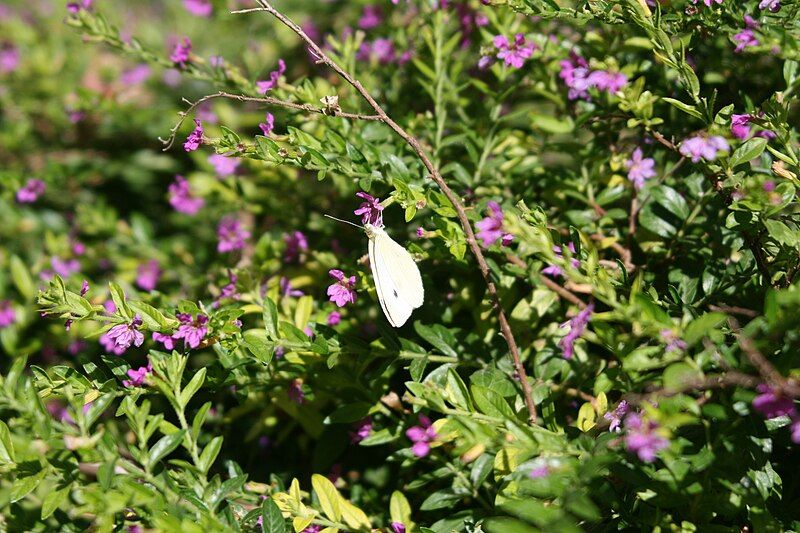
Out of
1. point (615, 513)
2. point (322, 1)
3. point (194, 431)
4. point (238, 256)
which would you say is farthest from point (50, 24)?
point (615, 513)

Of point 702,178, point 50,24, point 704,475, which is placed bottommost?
point 50,24

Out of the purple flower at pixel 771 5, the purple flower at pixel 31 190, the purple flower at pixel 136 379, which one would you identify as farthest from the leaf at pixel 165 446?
the purple flower at pixel 31 190

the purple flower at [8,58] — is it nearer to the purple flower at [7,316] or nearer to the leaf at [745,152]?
the purple flower at [7,316]

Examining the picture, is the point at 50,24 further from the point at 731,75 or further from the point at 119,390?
the point at 731,75

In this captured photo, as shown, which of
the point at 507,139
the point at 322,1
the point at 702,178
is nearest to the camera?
the point at 702,178

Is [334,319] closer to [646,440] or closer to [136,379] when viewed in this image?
[136,379]
